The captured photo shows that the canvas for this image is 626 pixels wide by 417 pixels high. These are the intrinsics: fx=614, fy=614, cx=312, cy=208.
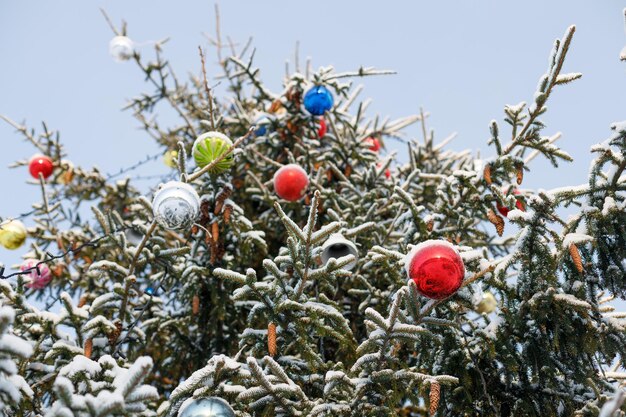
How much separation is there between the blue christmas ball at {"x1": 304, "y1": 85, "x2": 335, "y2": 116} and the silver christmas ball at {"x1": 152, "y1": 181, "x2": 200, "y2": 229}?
8.94 ft

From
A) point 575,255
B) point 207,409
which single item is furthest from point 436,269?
point 207,409

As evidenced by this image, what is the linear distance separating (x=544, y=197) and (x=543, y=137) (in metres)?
1.06

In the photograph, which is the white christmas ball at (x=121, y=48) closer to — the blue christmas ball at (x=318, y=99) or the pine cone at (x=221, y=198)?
the blue christmas ball at (x=318, y=99)

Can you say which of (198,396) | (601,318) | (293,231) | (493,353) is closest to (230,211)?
(293,231)

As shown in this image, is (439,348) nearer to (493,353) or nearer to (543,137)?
(493,353)

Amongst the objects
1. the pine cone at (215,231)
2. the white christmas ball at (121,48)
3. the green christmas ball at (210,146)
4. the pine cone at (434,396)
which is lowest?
the pine cone at (434,396)

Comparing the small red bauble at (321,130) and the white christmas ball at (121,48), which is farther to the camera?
the small red bauble at (321,130)

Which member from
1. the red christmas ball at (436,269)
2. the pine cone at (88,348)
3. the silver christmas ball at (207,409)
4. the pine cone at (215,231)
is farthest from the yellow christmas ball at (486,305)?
the pine cone at (88,348)

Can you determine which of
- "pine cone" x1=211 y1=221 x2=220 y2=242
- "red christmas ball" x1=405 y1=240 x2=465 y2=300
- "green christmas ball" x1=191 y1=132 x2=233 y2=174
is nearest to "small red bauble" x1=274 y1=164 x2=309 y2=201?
"pine cone" x1=211 y1=221 x2=220 y2=242

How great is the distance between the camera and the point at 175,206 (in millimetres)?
4055

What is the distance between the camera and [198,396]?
11.6 feet

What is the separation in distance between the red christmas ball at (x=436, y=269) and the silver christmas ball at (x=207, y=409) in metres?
1.30

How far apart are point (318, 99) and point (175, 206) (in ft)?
9.50

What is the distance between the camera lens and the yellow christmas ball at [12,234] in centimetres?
589
